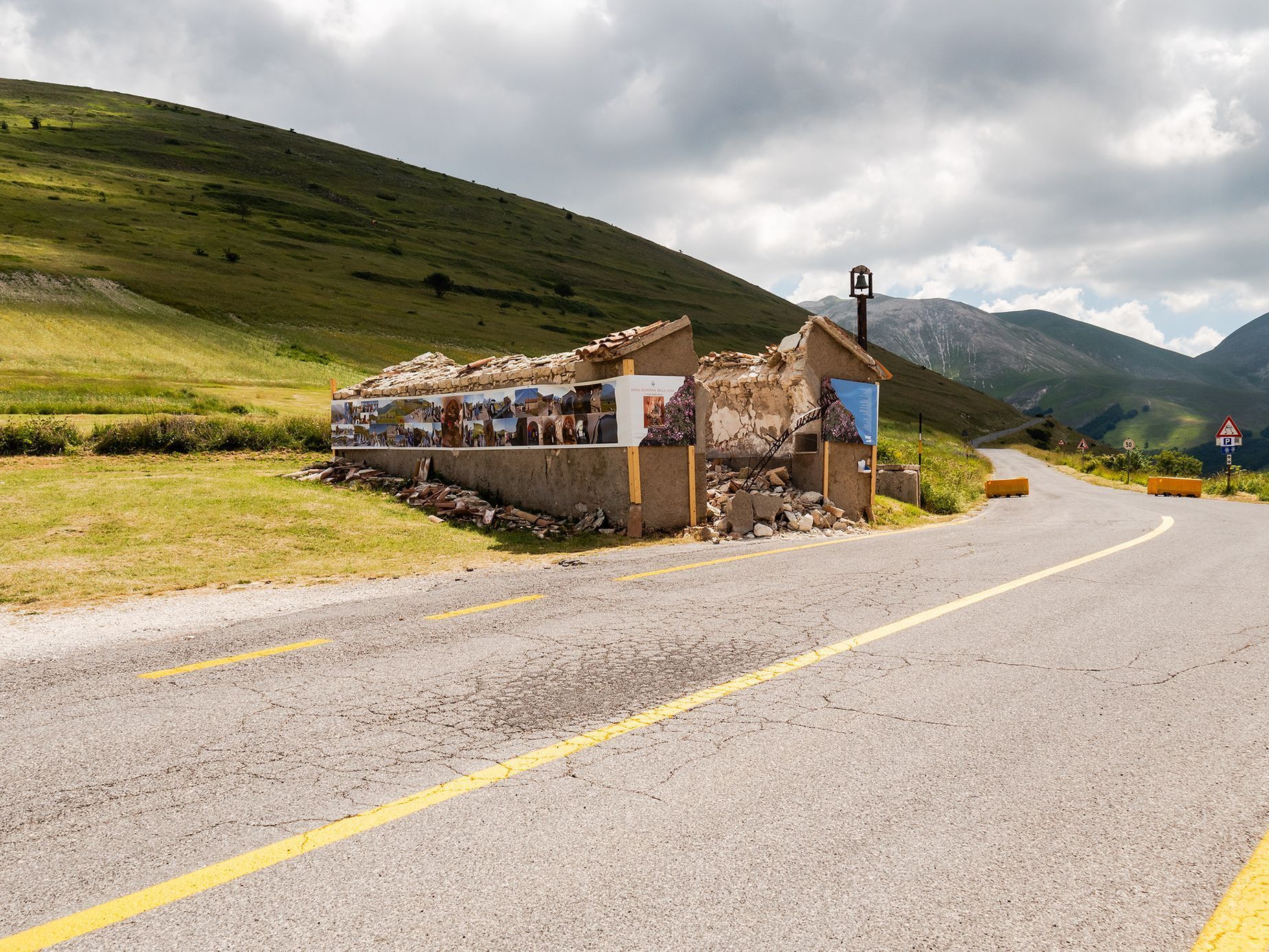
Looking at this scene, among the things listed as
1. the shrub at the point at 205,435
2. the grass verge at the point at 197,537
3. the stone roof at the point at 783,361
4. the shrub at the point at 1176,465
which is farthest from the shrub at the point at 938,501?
the shrub at the point at 1176,465

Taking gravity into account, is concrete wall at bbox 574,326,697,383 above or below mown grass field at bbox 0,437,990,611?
above

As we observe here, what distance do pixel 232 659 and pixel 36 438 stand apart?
65.9ft

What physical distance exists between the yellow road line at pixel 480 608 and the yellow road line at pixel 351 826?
3476mm

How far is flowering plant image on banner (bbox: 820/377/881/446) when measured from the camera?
744 inches

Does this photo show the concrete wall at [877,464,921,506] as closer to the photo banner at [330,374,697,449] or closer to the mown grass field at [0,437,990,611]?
the mown grass field at [0,437,990,611]

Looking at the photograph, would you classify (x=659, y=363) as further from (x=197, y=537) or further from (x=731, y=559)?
(x=197, y=537)

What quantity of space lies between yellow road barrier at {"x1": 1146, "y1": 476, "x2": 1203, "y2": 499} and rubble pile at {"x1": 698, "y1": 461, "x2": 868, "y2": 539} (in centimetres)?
2220

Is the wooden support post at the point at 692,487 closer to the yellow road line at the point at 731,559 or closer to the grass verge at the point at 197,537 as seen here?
the grass verge at the point at 197,537

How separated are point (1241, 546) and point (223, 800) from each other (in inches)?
606

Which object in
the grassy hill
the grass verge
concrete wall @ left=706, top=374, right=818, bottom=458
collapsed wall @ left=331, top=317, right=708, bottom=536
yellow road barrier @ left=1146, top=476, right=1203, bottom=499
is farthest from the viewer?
the grassy hill

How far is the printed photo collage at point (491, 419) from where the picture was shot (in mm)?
15844

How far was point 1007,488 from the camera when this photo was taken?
1356 inches

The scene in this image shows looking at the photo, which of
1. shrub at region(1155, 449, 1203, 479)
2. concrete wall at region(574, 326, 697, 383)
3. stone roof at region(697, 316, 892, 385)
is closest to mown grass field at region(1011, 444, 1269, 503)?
shrub at region(1155, 449, 1203, 479)

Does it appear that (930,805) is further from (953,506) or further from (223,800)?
(953,506)
